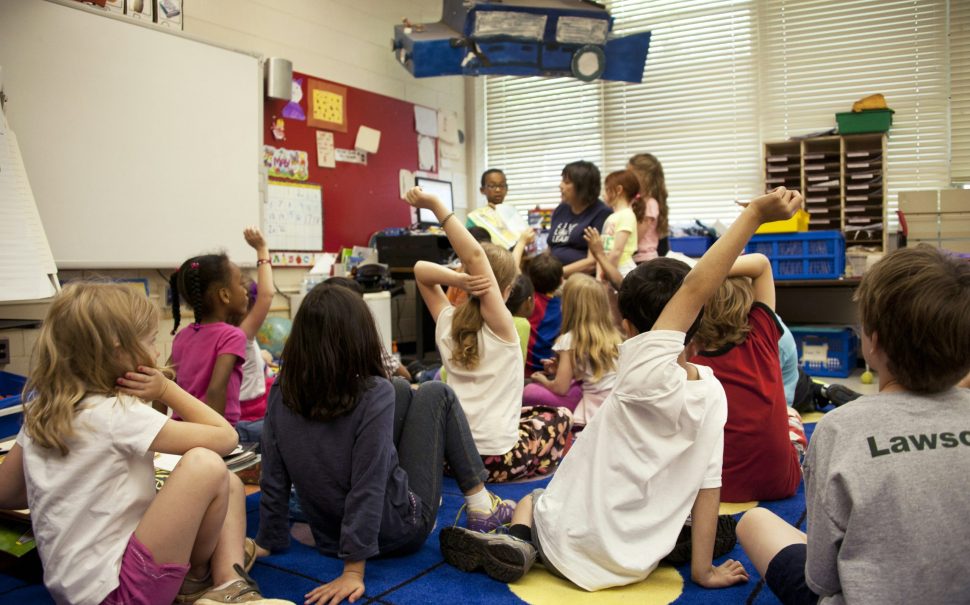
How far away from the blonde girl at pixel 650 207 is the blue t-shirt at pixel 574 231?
0.21 metres

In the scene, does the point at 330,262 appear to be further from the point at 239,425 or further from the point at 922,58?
the point at 922,58

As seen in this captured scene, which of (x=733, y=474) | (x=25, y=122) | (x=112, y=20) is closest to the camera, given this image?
(x=733, y=474)

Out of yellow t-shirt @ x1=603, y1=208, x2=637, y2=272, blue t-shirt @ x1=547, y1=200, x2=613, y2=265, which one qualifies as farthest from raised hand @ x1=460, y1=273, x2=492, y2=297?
blue t-shirt @ x1=547, y1=200, x2=613, y2=265

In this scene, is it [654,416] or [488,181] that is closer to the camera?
[654,416]

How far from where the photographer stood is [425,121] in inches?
224

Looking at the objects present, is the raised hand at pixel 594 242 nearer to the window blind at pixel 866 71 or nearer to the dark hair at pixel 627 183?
the dark hair at pixel 627 183

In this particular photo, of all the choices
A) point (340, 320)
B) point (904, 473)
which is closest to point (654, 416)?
point (904, 473)

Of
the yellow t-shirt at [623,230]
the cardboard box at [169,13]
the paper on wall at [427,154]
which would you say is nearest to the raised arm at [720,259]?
the yellow t-shirt at [623,230]

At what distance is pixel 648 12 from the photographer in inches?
218

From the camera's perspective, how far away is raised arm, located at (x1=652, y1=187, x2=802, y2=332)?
1.19 meters

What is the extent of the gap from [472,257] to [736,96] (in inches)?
159

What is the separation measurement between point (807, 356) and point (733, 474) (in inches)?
112

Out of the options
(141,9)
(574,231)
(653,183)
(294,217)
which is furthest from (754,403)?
(141,9)

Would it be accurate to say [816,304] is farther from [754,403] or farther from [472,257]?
[472,257]
